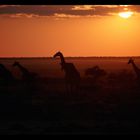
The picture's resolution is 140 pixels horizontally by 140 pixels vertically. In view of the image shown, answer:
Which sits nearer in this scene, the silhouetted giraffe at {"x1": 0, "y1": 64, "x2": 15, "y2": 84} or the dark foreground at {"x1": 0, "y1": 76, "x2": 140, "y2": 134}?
the dark foreground at {"x1": 0, "y1": 76, "x2": 140, "y2": 134}

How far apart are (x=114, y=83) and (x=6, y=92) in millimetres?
1063

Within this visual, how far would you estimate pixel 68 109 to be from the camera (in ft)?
11.1

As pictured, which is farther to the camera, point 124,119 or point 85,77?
point 85,77

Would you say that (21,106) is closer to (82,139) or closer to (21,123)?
(21,123)

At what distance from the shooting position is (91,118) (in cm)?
339

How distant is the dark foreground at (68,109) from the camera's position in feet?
10.5

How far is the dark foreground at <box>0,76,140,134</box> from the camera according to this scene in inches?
126

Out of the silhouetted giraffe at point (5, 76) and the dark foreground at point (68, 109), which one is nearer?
the dark foreground at point (68, 109)

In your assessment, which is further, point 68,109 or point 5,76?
point 5,76

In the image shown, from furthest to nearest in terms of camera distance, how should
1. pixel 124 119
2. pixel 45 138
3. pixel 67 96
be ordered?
1. pixel 67 96
2. pixel 124 119
3. pixel 45 138
